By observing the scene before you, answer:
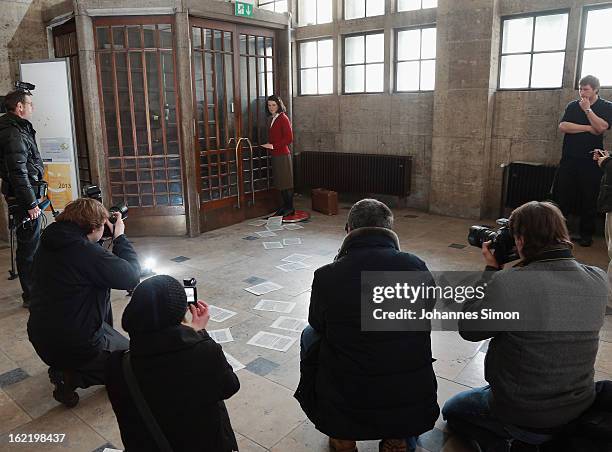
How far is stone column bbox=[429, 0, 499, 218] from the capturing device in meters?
6.34

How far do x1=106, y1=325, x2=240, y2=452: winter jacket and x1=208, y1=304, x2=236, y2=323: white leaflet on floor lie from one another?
2.16 meters

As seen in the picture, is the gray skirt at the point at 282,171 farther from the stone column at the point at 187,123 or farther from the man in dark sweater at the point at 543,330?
the man in dark sweater at the point at 543,330

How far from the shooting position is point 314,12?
8.14 m

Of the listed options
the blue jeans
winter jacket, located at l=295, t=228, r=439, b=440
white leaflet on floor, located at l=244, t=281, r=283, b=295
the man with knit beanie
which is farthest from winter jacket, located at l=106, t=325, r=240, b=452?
white leaflet on floor, located at l=244, t=281, r=283, b=295

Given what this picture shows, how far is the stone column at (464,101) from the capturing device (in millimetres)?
6336

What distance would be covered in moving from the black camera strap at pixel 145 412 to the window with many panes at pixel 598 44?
611 cm

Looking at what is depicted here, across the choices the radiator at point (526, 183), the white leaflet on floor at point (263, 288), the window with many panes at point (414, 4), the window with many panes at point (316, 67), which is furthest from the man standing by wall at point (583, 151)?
the window with many panes at point (316, 67)

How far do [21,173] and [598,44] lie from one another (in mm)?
6080

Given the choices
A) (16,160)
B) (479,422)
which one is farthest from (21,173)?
(479,422)

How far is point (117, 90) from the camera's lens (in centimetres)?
591

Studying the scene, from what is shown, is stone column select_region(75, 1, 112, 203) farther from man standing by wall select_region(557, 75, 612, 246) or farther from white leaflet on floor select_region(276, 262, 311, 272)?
man standing by wall select_region(557, 75, 612, 246)

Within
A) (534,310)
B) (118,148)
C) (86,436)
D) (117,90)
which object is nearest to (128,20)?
(117,90)

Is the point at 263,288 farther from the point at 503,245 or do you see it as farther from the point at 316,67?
the point at 316,67

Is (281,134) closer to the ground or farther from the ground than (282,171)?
farther from the ground
